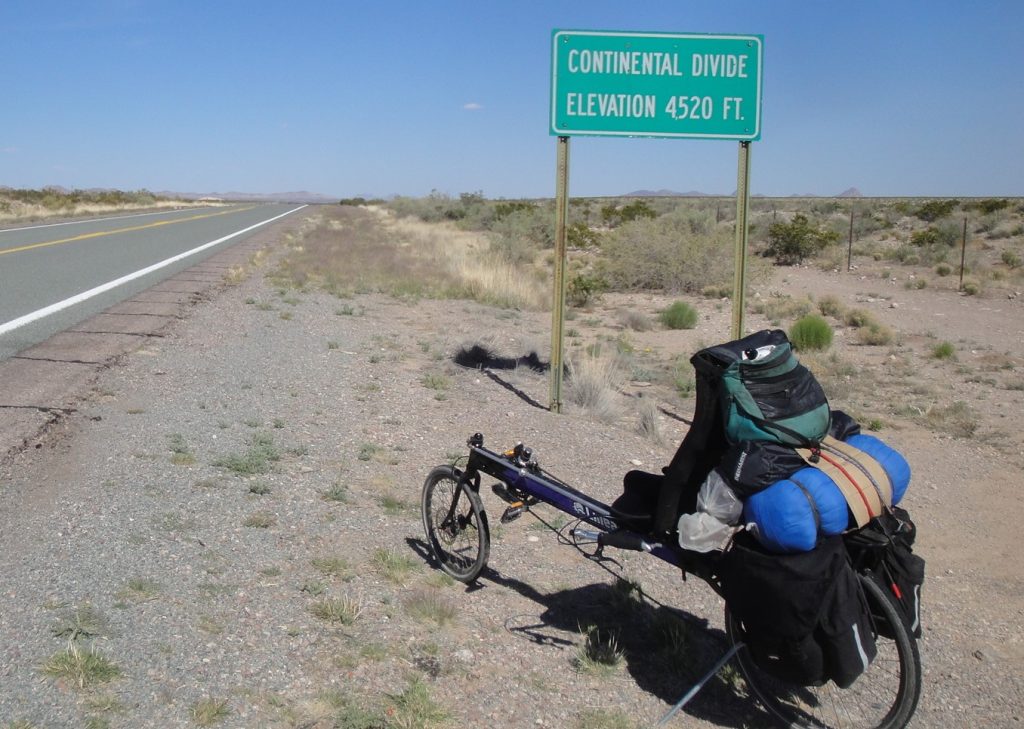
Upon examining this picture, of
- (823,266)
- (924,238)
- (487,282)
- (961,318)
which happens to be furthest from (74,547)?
(924,238)

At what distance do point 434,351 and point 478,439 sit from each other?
5.87 meters

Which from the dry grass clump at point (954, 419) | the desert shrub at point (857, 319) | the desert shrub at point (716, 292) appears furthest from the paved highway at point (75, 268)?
the desert shrub at point (857, 319)

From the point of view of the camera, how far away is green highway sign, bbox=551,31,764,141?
25.7 feet

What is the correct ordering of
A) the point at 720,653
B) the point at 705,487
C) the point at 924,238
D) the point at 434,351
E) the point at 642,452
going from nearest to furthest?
the point at 705,487 < the point at 720,653 < the point at 642,452 < the point at 434,351 < the point at 924,238

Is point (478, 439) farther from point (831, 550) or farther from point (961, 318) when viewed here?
point (961, 318)

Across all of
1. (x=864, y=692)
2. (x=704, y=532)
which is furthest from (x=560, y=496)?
(x=864, y=692)

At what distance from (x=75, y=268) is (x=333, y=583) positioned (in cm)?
1371

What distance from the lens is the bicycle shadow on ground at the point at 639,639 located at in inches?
150

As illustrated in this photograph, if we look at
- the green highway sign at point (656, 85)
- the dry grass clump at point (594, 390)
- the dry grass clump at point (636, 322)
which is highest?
the green highway sign at point (656, 85)

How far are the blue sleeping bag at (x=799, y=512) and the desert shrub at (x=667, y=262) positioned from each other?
17582 millimetres

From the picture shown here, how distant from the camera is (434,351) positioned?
10.4 m

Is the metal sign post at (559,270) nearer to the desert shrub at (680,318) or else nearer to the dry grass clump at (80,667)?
the dry grass clump at (80,667)

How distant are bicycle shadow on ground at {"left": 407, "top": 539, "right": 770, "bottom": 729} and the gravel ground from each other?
0.01 meters

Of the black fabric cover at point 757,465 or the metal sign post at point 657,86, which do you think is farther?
the metal sign post at point 657,86
